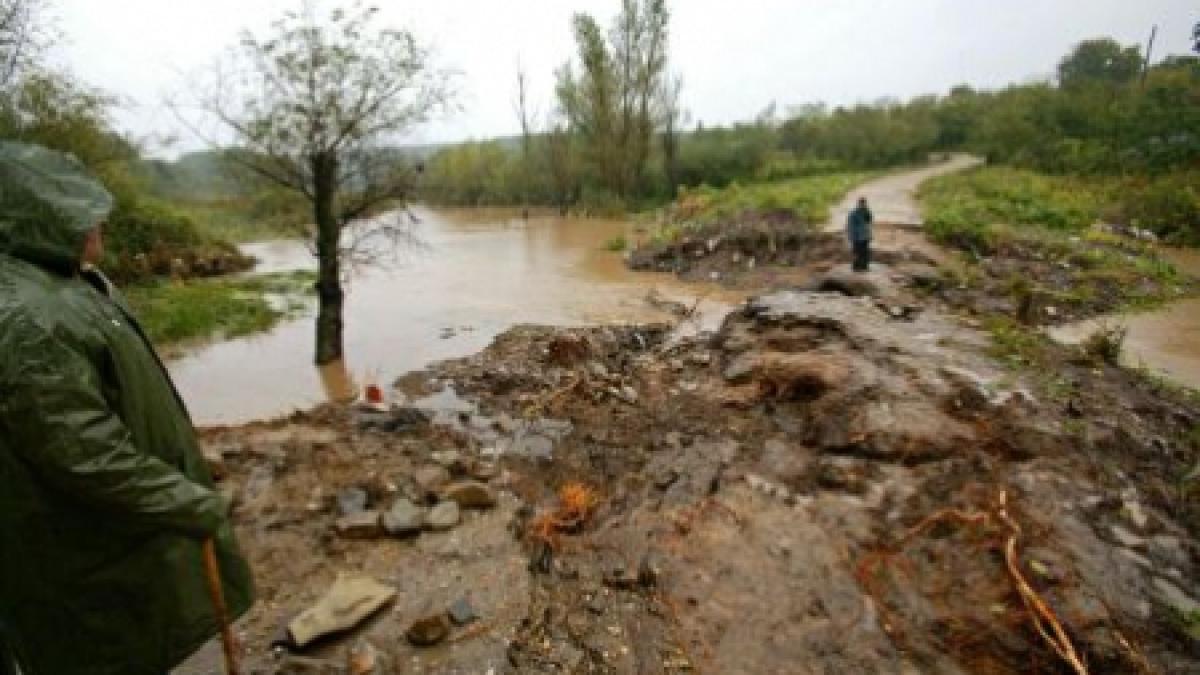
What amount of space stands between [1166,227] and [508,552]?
Result: 69.8ft

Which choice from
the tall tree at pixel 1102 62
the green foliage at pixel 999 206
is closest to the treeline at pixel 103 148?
the green foliage at pixel 999 206

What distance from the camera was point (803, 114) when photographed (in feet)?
162

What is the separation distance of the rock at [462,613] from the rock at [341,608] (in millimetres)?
391

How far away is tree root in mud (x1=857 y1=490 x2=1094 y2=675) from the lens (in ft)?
12.6

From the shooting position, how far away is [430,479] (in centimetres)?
572

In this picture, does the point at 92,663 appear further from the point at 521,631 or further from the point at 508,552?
the point at 508,552

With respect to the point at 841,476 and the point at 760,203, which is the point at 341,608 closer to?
the point at 841,476

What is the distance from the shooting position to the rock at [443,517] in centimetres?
508

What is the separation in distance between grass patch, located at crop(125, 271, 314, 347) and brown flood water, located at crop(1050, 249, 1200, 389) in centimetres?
1360

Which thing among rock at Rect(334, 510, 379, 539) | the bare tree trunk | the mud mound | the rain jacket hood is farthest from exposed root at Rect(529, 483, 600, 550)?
the bare tree trunk

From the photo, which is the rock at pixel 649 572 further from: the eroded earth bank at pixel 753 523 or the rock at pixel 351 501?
the rock at pixel 351 501

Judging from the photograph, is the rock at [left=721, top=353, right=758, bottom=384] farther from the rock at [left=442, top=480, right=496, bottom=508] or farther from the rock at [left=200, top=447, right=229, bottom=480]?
the rock at [left=200, top=447, right=229, bottom=480]

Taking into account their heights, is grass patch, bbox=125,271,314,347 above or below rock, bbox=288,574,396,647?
above

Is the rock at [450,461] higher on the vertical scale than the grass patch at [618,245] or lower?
lower
